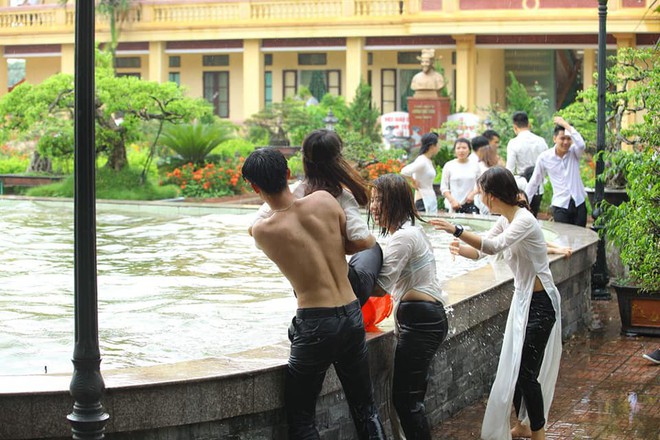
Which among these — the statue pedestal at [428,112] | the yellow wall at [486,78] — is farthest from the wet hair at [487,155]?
the yellow wall at [486,78]

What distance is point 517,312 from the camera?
6484 mm

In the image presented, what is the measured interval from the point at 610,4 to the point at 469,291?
28291 millimetres

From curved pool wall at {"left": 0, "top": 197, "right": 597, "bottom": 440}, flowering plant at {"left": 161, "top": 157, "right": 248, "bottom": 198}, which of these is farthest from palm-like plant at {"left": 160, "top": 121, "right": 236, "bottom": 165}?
curved pool wall at {"left": 0, "top": 197, "right": 597, "bottom": 440}

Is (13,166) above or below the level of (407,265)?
above

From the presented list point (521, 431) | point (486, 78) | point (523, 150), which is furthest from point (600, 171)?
point (486, 78)

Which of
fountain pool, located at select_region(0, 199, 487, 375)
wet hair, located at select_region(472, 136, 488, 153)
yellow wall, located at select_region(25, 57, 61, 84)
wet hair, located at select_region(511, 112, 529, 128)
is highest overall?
yellow wall, located at select_region(25, 57, 61, 84)

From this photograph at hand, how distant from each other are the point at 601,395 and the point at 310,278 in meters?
3.34

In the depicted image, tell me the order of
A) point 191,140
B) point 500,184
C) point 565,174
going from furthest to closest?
point 191,140 → point 565,174 → point 500,184

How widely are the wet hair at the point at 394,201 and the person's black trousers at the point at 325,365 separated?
690 mm

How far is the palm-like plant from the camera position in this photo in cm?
2278

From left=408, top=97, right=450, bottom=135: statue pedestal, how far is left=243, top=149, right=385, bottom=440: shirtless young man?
26.9 meters

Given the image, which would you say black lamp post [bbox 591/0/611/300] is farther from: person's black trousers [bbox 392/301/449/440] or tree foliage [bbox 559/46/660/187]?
person's black trousers [bbox 392/301/449/440]

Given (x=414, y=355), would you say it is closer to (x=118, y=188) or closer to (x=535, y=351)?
(x=535, y=351)

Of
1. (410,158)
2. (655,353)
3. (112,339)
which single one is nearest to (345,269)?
(112,339)
